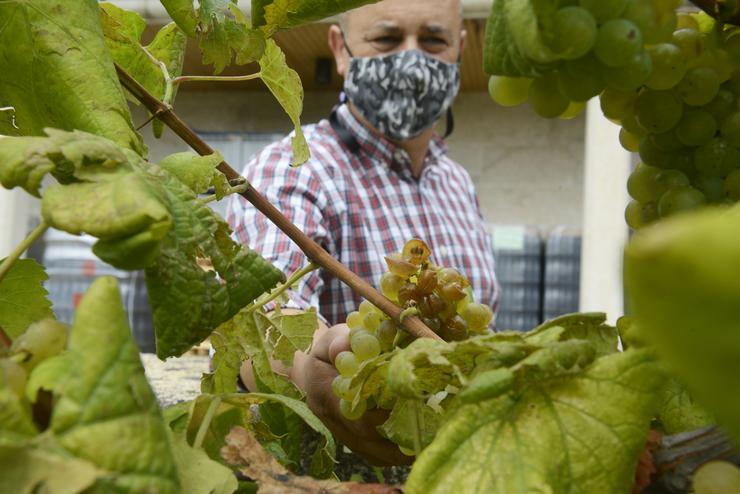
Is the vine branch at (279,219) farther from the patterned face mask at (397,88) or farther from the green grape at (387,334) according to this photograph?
the patterned face mask at (397,88)

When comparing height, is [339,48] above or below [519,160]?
above

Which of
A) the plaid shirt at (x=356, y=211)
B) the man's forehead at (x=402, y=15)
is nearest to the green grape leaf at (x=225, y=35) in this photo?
the plaid shirt at (x=356, y=211)

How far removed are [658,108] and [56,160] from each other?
23cm

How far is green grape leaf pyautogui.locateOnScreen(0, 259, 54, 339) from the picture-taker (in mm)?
321

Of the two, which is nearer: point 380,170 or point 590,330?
point 590,330

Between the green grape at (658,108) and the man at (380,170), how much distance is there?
98 cm

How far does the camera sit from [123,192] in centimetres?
22

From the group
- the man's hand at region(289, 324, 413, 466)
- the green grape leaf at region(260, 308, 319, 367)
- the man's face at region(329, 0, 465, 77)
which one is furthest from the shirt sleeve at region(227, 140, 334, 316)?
the green grape leaf at region(260, 308, 319, 367)

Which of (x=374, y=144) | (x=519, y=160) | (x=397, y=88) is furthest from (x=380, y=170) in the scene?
(x=519, y=160)

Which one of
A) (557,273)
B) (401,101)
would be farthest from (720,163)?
(557,273)

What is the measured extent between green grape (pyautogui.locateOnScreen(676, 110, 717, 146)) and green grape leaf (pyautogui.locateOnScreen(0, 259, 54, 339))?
0.26 metres

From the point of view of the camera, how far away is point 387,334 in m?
0.35

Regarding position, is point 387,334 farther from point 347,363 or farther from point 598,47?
point 598,47

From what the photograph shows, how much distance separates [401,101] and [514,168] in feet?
7.48
